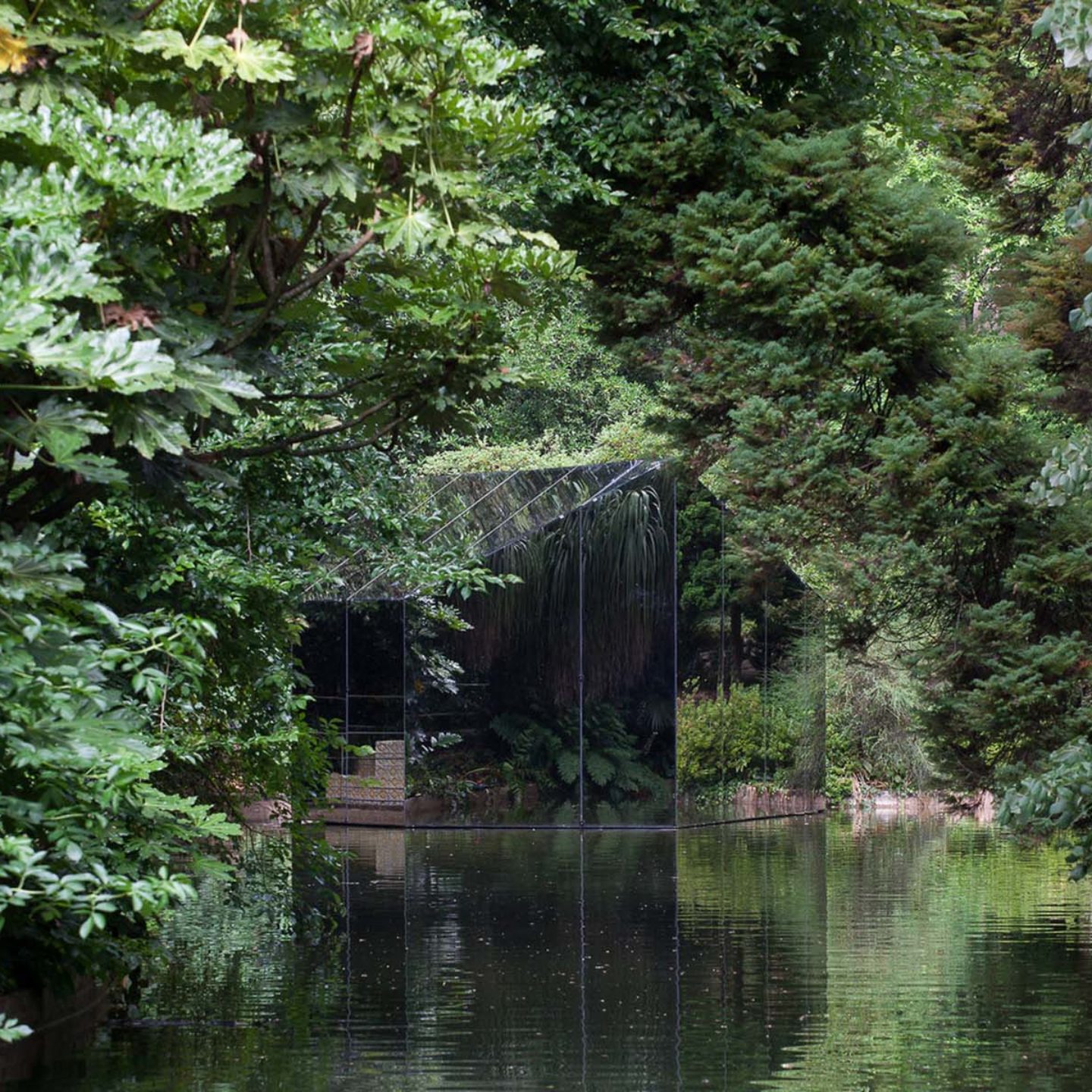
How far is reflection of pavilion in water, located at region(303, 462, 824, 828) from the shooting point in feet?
65.1

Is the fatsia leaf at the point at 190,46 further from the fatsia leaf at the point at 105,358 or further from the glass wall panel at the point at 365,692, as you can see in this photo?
the glass wall panel at the point at 365,692

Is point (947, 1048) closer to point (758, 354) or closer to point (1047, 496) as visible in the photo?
point (1047, 496)

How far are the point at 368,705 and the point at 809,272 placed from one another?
9.88 m

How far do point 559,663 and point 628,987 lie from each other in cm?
1078

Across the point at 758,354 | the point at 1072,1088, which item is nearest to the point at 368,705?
the point at 758,354

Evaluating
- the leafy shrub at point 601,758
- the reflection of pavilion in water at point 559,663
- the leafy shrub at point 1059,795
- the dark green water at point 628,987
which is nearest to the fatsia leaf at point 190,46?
the leafy shrub at point 1059,795

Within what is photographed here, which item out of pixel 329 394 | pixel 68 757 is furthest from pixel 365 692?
pixel 68 757

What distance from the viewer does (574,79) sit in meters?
12.5

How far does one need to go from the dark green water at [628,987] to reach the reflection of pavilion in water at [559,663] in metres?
4.31

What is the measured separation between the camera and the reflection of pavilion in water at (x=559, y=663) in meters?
19.8

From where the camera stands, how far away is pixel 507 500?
20188 millimetres

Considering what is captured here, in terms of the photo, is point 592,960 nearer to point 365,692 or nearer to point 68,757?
point 68,757

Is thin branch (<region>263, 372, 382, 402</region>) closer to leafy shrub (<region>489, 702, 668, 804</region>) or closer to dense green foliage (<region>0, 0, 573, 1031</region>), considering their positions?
dense green foliage (<region>0, 0, 573, 1031</region>)

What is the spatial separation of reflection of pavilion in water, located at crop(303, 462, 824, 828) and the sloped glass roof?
2 cm
